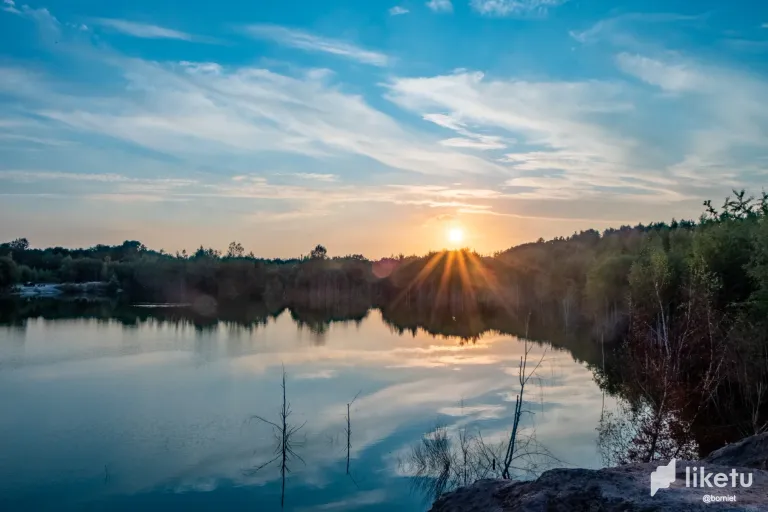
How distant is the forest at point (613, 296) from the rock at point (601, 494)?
568 cm

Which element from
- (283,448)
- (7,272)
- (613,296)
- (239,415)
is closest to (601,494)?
(283,448)

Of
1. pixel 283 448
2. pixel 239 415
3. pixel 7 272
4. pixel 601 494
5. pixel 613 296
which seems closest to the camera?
pixel 601 494

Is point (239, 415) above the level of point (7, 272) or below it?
below

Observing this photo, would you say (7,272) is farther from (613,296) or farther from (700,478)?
(700,478)

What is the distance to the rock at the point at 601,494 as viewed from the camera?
5887mm

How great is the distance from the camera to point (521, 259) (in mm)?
95750

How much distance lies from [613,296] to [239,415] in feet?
105

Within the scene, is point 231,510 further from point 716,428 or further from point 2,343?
point 2,343

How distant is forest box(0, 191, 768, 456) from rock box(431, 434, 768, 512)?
18.6 feet

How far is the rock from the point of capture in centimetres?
589

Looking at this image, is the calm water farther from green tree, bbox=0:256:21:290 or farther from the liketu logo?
green tree, bbox=0:256:21:290

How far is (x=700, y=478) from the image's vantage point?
688 centimetres

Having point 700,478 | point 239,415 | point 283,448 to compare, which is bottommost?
point 239,415

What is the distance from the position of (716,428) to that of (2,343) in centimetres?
3982
